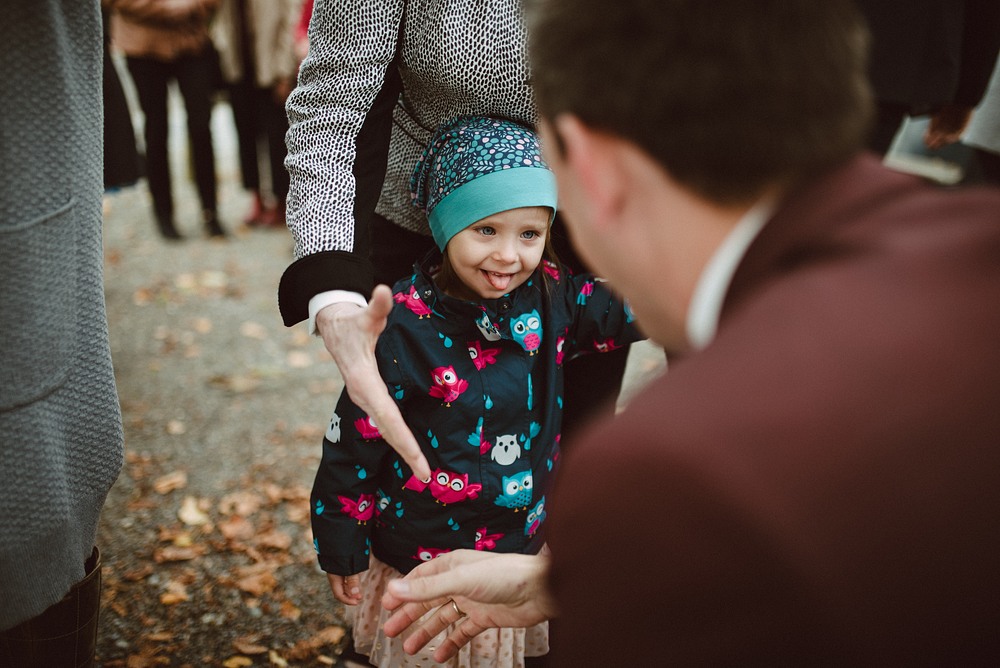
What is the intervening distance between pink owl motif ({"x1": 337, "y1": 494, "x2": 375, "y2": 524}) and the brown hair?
1255mm

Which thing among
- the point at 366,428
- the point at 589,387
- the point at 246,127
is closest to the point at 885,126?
the point at 589,387

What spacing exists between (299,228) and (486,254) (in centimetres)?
43

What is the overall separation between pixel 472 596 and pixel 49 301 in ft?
2.98

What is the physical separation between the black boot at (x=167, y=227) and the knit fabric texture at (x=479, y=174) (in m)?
4.54

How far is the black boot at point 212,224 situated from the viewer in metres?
6.09

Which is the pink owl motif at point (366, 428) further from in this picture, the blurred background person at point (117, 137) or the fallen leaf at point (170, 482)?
the blurred background person at point (117, 137)

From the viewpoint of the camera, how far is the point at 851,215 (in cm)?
88

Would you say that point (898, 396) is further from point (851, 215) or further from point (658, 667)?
point (658, 667)

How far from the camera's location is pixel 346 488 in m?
1.91

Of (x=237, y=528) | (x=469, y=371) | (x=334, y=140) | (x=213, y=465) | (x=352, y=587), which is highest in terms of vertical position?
(x=334, y=140)

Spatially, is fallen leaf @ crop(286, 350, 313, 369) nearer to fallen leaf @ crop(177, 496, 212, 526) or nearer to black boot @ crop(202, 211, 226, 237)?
fallen leaf @ crop(177, 496, 212, 526)

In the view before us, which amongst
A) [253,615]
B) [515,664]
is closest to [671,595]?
[515,664]

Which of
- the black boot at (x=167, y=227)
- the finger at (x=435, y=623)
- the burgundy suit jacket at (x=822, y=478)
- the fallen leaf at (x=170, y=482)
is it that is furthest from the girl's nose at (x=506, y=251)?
the black boot at (x=167, y=227)

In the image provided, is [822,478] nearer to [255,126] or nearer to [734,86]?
[734,86]
